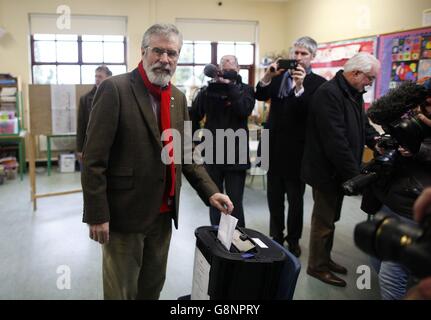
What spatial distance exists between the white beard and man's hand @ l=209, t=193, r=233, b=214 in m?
0.55

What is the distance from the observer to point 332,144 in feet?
7.86

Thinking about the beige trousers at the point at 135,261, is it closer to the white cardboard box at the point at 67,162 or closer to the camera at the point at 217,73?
the camera at the point at 217,73

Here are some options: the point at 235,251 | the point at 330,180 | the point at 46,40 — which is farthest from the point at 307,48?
the point at 46,40

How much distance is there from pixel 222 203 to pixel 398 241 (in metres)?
1.13

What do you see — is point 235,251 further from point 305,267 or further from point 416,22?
point 416,22

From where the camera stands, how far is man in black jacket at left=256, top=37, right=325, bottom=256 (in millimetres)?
2828

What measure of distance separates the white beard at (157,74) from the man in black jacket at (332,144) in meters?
1.19

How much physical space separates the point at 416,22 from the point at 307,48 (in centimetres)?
213

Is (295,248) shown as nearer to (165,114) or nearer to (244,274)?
(244,274)

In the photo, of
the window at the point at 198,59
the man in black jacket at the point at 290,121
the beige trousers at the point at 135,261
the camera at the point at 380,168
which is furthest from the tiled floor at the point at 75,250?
the window at the point at 198,59

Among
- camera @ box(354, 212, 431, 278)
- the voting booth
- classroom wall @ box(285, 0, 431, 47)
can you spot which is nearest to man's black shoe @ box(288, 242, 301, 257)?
the voting booth

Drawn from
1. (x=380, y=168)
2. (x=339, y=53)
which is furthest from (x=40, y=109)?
(x=339, y=53)

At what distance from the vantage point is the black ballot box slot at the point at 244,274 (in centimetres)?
142

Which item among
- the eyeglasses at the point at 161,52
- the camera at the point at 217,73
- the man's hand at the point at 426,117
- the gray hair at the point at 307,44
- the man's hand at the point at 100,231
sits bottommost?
the man's hand at the point at 100,231
